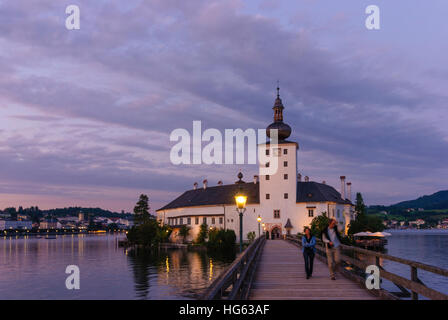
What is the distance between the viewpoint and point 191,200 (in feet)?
323

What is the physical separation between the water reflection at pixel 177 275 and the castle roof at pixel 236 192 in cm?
1509

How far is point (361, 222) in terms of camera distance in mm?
83750

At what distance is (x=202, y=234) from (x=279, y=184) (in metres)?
20.0

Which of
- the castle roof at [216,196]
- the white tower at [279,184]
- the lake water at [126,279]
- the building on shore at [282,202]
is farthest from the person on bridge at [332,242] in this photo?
the castle roof at [216,196]

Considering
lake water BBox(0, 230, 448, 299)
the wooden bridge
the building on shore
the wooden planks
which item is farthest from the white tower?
the wooden bridge

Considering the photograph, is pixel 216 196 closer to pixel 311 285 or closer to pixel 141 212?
pixel 141 212

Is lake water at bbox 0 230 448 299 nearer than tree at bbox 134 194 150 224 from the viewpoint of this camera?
Yes

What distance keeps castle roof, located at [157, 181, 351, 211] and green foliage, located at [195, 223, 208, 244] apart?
4.81 m

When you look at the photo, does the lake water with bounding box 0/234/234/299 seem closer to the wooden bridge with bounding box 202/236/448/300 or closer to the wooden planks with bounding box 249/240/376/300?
the wooden planks with bounding box 249/240/376/300

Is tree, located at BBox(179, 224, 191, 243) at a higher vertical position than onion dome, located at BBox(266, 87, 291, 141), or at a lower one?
lower

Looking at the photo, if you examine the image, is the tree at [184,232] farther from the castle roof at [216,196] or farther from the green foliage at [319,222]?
the green foliage at [319,222]

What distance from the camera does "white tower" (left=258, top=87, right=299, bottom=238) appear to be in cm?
7806

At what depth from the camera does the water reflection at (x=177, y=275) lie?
39.3 metres
